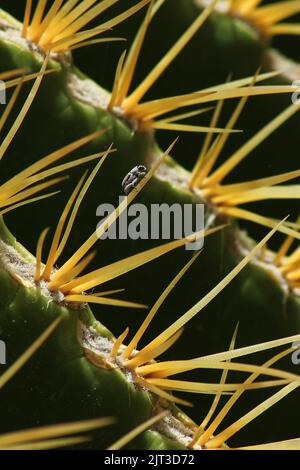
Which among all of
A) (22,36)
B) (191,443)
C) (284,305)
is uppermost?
(22,36)

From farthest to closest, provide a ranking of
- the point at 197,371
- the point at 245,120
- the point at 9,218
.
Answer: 1. the point at 245,120
2. the point at 197,371
3. the point at 9,218

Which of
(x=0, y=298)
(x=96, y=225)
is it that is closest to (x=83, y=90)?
(x=96, y=225)

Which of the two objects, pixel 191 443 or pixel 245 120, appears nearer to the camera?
pixel 191 443

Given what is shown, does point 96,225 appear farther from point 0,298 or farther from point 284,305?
point 284,305

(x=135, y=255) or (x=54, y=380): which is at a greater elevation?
(x=135, y=255)

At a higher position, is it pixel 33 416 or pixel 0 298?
pixel 0 298

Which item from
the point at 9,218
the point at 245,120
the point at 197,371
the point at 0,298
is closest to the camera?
the point at 0,298

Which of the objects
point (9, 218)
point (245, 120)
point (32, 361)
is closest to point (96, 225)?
point (9, 218)

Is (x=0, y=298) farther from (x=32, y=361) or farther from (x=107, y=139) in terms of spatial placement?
(x=107, y=139)
